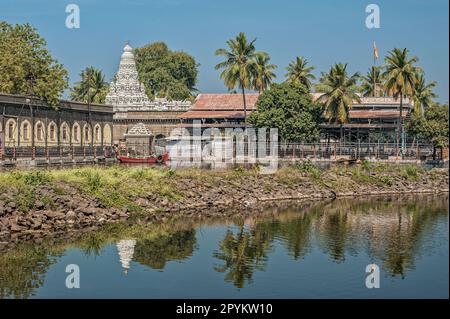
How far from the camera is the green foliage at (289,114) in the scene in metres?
75.6

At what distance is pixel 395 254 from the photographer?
96.1ft

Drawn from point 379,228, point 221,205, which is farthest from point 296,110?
point 379,228

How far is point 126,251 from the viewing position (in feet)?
97.3

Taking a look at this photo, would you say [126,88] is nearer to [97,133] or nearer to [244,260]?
[97,133]

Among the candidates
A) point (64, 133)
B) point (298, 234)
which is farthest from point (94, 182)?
point (64, 133)

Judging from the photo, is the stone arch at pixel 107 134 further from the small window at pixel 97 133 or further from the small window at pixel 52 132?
the small window at pixel 52 132

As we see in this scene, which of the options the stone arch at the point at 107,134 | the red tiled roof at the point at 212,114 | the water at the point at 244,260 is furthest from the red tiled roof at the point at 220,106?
the water at the point at 244,260

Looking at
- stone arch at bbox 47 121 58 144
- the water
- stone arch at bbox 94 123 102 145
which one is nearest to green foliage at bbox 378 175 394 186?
the water

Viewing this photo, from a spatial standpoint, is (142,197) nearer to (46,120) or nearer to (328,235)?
(328,235)

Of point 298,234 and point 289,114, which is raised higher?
point 289,114

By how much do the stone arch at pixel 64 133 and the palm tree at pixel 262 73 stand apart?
2085 centimetres

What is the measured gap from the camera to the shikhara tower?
97794 mm

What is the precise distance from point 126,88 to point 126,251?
248 ft
